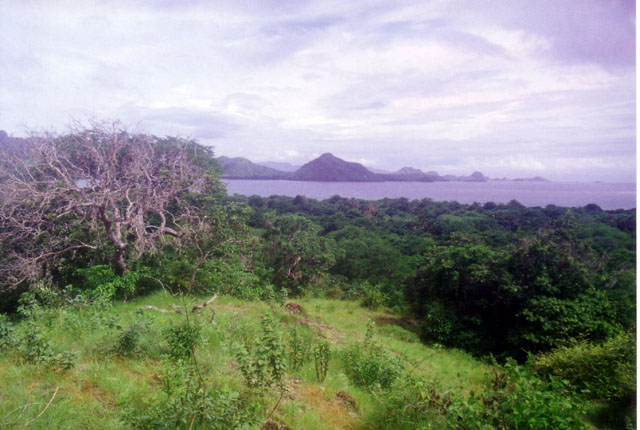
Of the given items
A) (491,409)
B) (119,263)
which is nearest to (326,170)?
(119,263)

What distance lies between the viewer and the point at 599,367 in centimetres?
549

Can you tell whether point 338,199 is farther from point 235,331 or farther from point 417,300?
point 235,331

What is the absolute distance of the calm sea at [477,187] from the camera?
5961 mm

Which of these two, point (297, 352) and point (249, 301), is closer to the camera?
point (297, 352)

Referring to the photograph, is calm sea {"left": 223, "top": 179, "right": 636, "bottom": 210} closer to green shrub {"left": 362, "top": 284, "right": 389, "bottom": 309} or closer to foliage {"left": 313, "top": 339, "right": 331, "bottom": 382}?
foliage {"left": 313, "top": 339, "right": 331, "bottom": 382}

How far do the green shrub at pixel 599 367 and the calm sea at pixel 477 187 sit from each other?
2221 mm

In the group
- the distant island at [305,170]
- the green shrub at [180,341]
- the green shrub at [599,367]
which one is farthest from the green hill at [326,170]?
the green shrub at [180,341]

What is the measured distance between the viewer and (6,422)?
2164 mm

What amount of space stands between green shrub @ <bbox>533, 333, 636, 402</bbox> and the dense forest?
1.2 inches

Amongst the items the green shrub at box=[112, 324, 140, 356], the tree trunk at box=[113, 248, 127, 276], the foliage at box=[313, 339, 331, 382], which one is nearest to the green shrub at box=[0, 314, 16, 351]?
the green shrub at box=[112, 324, 140, 356]

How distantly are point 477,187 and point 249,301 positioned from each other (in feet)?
241

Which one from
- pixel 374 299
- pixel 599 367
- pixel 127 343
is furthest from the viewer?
pixel 374 299

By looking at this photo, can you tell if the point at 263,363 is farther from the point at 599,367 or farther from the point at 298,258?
the point at 298,258

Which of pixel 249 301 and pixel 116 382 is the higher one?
pixel 116 382
